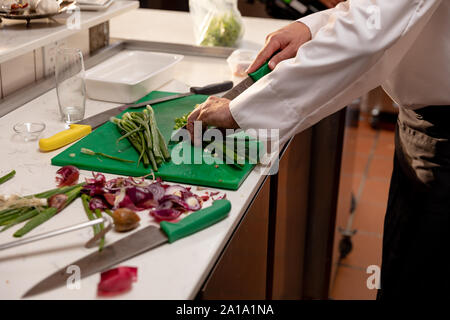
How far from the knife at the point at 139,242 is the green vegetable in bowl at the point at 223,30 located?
1236 millimetres

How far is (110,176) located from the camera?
1188 millimetres

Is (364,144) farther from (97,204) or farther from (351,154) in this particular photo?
(97,204)

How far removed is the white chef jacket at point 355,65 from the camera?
1.03 meters

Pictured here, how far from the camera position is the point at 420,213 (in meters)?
1.27

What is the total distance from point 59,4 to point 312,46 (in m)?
0.89

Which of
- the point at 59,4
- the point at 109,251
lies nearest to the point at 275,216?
the point at 109,251

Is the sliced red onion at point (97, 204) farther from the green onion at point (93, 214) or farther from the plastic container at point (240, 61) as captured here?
the plastic container at point (240, 61)

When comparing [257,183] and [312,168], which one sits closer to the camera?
[257,183]

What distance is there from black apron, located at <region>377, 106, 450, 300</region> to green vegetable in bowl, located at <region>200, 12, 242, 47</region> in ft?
3.08

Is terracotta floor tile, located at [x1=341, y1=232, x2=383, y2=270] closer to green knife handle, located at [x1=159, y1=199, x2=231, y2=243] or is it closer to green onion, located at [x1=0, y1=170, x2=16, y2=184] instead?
green knife handle, located at [x1=159, y1=199, x2=231, y2=243]

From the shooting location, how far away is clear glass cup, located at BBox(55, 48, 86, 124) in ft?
4.67

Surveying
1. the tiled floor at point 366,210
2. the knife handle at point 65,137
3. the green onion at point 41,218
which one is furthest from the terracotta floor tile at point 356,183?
the green onion at point 41,218

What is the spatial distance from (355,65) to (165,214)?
470mm

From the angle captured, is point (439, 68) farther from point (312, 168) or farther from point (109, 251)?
point (312, 168)
